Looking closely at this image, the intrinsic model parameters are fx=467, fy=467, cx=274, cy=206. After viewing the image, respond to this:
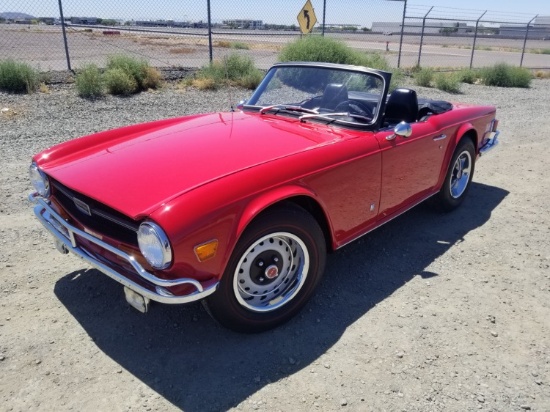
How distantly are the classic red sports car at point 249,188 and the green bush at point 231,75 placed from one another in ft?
22.1

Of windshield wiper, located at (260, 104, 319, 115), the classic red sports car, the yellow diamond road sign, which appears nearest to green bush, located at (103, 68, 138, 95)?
the yellow diamond road sign

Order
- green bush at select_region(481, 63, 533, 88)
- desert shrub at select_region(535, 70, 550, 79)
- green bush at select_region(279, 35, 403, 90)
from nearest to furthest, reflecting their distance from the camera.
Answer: green bush at select_region(279, 35, 403, 90) → green bush at select_region(481, 63, 533, 88) → desert shrub at select_region(535, 70, 550, 79)

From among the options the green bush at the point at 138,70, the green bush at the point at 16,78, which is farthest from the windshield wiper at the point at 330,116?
the green bush at the point at 16,78

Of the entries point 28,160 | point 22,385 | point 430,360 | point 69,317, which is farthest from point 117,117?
point 430,360

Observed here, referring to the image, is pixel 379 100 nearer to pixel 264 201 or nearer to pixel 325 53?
pixel 264 201

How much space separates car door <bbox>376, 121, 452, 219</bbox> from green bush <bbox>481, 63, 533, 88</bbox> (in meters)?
11.9

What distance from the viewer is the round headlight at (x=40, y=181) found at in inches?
119

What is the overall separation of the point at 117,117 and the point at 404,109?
218 inches

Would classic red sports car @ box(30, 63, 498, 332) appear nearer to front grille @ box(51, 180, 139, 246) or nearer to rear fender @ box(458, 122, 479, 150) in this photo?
front grille @ box(51, 180, 139, 246)

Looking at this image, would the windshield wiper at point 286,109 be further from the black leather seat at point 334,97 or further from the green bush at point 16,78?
the green bush at point 16,78

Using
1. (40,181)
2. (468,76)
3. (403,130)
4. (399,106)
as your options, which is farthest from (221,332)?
(468,76)

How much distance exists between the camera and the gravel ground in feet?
8.00

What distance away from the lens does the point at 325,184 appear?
Answer: 296cm

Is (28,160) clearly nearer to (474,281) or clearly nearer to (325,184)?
(325,184)
